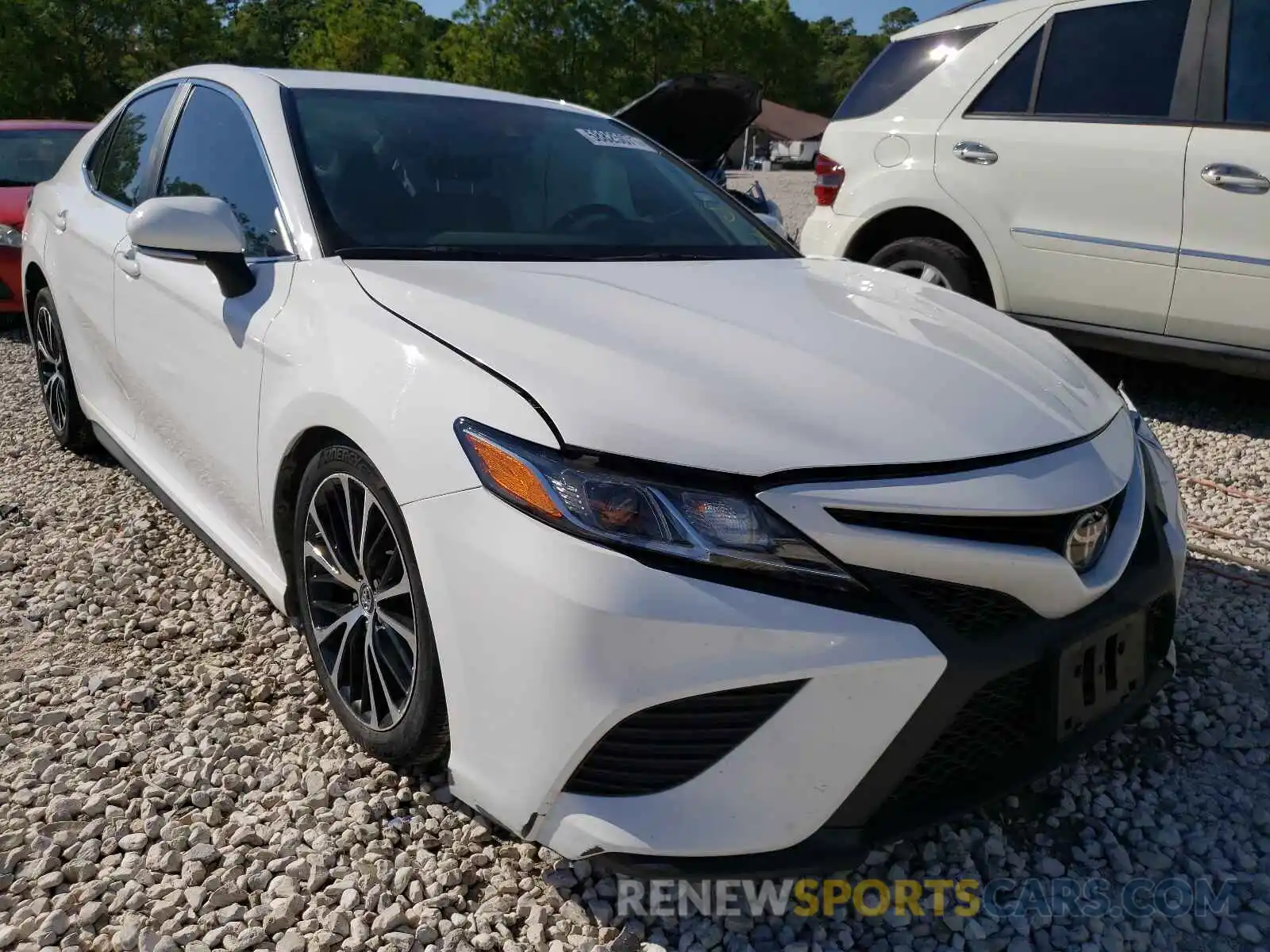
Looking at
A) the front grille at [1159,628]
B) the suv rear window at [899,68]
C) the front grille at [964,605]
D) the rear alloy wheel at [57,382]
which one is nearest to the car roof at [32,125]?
the rear alloy wheel at [57,382]

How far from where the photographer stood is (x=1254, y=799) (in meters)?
2.19

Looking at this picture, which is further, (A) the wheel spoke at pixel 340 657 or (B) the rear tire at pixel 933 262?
(B) the rear tire at pixel 933 262

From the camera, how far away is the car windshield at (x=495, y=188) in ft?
7.86

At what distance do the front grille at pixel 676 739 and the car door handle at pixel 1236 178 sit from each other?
363 centimetres

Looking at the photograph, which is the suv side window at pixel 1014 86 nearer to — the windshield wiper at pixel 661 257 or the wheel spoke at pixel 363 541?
the windshield wiper at pixel 661 257

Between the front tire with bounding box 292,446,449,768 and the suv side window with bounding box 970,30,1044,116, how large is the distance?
398 centimetres

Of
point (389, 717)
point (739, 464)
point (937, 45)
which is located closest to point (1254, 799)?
point (739, 464)

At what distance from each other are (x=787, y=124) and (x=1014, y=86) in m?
59.9

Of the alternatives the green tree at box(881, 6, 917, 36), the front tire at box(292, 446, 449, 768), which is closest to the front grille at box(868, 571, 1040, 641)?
the front tire at box(292, 446, 449, 768)

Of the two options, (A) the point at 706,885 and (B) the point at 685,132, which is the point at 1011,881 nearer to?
(A) the point at 706,885

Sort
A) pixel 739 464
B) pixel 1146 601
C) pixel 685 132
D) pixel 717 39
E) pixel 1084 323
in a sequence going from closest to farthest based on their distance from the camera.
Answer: pixel 739 464, pixel 1146 601, pixel 1084 323, pixel 685 132, pixel 717 39

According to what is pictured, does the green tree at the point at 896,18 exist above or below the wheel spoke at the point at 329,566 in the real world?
above

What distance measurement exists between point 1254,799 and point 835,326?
1.37 m

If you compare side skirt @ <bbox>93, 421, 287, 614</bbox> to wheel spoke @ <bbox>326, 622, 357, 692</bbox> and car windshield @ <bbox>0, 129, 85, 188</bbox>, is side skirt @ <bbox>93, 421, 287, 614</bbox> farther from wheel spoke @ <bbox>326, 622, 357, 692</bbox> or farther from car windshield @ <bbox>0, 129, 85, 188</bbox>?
car windshield @ <bbox>0, 129, 85, 188</bbox>
